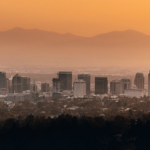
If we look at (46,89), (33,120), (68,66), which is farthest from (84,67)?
(33,120)

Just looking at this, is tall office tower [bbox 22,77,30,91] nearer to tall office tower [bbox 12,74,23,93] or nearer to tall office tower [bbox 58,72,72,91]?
tall office tower [bbox 12,74,23,93]

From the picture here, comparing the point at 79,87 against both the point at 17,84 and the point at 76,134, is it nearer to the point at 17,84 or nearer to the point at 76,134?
the point at 17,84

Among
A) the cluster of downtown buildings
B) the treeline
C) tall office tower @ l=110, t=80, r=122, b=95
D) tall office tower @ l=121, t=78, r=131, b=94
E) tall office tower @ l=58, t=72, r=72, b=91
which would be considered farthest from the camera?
tall office tower @ l=58, t=72, r=72, b=91

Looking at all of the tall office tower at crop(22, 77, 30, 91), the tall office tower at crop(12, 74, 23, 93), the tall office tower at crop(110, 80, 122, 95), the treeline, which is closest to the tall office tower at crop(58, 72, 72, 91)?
the tall office tower at crop(22, 77, 30, 91)

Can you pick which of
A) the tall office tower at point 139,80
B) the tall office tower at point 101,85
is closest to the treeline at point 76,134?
the tall office tower at point 101,85

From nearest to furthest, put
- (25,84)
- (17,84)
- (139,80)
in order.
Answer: (17,84)
(25,84)
(139,80)

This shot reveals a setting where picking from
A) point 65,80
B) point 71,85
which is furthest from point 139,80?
point 65,80

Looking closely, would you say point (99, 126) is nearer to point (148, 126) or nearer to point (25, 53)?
point (148, 126)
